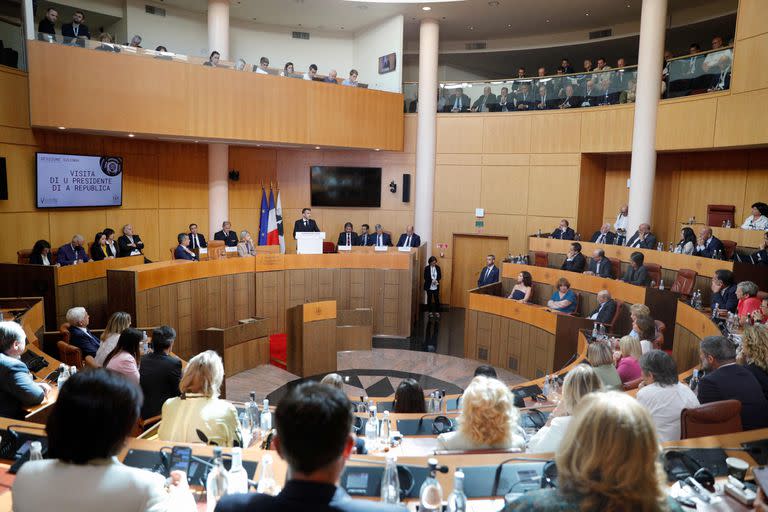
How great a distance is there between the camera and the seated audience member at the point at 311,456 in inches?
56.0

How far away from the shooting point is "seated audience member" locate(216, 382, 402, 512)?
1423 mm

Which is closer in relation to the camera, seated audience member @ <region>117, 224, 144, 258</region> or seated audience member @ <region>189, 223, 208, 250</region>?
seated audience member @ <region>117, 224, 144, 258</region>

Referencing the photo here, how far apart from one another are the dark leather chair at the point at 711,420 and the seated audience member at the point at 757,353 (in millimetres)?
652

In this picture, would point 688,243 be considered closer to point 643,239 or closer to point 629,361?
point 643,239

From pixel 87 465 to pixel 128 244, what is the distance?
9658 mm

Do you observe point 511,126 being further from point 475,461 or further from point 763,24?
point 475,461

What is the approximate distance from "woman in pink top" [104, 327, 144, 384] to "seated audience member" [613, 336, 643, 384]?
4.11 meters

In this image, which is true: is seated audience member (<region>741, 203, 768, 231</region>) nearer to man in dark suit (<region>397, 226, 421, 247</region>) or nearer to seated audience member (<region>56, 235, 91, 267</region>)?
man in dark suit (<region>397, 226, 421, 247</region>)

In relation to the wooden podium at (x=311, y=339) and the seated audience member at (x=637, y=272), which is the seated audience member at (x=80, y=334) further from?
the seated audience member at (x=637, y=272)

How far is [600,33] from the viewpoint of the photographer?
14.0 meters

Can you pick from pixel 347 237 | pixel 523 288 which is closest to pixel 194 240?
pixel 347 237

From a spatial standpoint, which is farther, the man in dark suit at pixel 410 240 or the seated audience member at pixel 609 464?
the man in dark suit at pixel 410 240

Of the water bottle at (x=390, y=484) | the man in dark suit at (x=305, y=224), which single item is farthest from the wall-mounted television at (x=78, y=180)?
the water bottle at (x=390, y=484)

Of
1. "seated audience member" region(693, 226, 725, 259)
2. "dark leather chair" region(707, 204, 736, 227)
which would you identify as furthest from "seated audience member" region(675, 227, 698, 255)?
"dark leather chair" region(707, 204, 736, 227)
